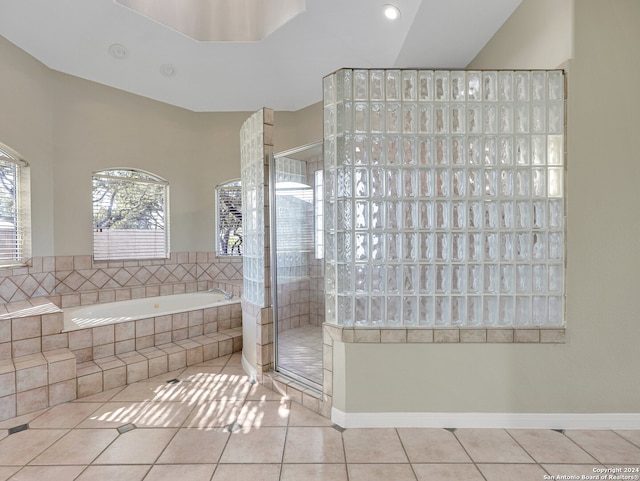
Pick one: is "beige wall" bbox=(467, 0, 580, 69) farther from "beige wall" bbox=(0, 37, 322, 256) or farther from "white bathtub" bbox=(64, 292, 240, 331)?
"white bathtub" bbox=(64, 292, 240, 331)

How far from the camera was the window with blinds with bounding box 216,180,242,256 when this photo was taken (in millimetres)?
4555

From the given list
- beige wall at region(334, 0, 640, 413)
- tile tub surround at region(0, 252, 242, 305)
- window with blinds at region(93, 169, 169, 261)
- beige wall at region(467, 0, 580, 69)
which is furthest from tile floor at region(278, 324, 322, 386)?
beige wall at region(467, 0, 580, 69)

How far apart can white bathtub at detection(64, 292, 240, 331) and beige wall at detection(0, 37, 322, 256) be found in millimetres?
655

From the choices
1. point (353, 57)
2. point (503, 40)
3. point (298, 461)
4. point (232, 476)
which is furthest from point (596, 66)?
point (232, 476)

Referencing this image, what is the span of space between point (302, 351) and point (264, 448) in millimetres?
1061

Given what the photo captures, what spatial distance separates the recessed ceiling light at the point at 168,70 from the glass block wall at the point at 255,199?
1.55 metres

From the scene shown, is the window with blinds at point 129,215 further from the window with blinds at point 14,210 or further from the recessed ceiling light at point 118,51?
the recessed ceiling light at point 118,51

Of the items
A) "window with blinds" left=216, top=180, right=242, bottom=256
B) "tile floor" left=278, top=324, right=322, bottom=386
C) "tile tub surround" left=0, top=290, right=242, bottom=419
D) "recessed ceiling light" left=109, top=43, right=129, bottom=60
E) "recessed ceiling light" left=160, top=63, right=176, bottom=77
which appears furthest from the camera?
"window with blinds" left=216, top=180, right=242, bottom=256

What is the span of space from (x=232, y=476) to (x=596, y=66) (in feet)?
9.91

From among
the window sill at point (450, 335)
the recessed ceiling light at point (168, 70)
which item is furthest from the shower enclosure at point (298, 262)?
the recessed ceiling light at point (168, 70)

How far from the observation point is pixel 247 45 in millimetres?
3398

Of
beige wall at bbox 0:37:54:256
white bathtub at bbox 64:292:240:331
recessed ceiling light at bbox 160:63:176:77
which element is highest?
recessed ceiling light at bbox 160:63:176:77

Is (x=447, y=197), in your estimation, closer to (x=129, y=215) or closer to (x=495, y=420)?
(x=495, y=420)

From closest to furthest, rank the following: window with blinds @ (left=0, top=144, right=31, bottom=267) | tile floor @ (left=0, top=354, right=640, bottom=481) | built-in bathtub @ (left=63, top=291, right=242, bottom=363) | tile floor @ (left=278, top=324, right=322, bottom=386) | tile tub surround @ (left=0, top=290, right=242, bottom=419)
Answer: tile floor @ (left=0, top=354, right=640, bottom=481) < tile tub surround @ (left=0, top=290, right=242, bottom=419) < tile floor @ (left=278, top=324, right=322, bottom=386) < built-in bathtub @ (left=63, top=291, right=242, bottom=363) < window with blinds @ (left=0, top=144, right=31, bottom=267)
